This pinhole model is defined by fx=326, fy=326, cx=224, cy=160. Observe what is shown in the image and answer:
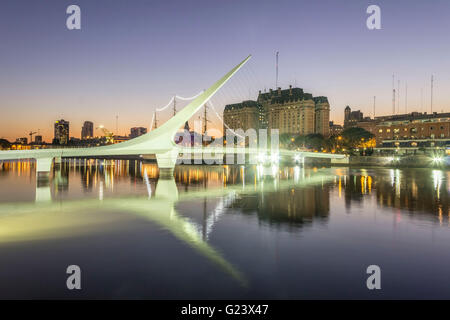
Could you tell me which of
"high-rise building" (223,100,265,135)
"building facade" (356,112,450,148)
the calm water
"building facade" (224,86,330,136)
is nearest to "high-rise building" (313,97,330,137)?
"building facade" (224,86,330,136)

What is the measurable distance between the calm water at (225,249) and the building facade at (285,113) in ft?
394

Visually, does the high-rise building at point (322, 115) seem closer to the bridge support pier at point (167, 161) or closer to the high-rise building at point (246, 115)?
the high-rise building at point (246, 115)

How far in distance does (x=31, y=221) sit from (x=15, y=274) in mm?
6361

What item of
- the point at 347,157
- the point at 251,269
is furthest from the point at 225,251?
the point at 347,157

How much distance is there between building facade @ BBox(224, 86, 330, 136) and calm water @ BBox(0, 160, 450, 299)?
4731 inches

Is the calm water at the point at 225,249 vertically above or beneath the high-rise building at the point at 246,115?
beneath

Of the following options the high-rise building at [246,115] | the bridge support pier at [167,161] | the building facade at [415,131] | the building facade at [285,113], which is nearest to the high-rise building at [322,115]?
the building facade at [285,113]

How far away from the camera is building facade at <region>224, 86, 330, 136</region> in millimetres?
133500

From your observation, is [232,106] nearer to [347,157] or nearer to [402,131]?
[402,131]

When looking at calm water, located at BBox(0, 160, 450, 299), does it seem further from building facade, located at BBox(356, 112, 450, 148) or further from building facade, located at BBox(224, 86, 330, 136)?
building facade, located at BBox(224, 86, 330, 136)

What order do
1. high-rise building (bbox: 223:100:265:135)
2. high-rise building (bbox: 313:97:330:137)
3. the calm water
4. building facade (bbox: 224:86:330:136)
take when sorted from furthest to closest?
high-rise building (bbox: 223:100:265:135) → high-rise building (bbox: 313:97:330:137) → building facade (bbox: 224:86:330:136) → the calm water

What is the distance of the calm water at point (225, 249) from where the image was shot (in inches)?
253

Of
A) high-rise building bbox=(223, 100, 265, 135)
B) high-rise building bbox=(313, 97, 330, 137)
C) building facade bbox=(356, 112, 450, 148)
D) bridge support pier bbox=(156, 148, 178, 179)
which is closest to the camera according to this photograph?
bridge support pier bbox=(156, 148, 178, 179)

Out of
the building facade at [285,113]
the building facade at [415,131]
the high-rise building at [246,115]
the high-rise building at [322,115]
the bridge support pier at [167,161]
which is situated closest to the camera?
the bridge support pier at [167,161]
